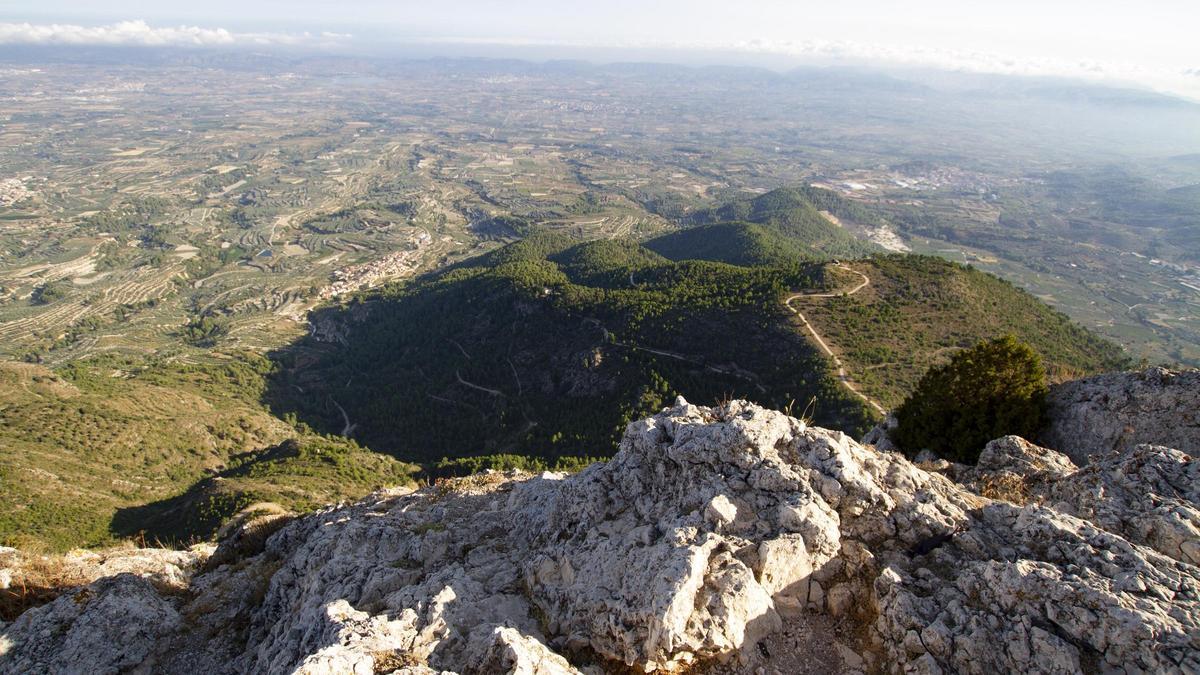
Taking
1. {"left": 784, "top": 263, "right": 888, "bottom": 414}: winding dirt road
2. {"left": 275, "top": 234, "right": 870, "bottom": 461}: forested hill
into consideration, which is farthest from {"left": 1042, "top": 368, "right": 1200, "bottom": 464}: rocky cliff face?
{"left": 784, "top": 263, "right": 888, "bottom": 414}: winding dirt road

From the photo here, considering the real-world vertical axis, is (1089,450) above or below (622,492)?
below

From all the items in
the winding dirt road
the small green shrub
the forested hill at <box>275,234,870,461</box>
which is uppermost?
the small green shrub

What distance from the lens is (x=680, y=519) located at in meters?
12.9

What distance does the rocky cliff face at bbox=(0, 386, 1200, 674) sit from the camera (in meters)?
10.2

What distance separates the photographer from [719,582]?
11.2m

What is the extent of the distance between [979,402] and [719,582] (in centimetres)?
2057

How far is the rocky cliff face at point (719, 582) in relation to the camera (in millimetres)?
10164

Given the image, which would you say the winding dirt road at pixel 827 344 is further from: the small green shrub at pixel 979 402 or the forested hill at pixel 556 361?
the small green shrub at pixel 979 402

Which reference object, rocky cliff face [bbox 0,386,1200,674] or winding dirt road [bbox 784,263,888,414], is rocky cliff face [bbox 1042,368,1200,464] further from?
winding dirt road [bbox 784,263,888,414]

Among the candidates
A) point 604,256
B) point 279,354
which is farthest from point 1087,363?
point 279,354

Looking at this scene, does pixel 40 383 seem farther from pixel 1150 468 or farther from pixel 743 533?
pixel 1150 468

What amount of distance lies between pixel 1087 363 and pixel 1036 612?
227 feet

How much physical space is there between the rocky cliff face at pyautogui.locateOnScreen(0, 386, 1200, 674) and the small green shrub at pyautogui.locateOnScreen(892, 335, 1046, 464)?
23.2ft

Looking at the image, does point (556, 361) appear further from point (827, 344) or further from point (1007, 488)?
point (1007, 488)
